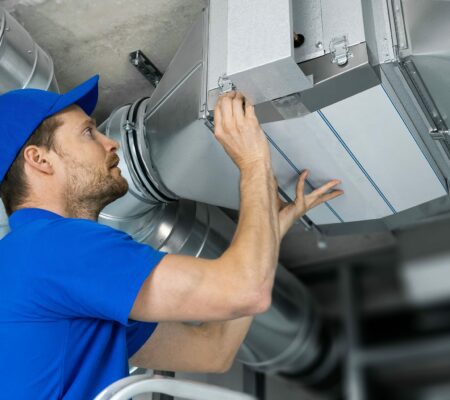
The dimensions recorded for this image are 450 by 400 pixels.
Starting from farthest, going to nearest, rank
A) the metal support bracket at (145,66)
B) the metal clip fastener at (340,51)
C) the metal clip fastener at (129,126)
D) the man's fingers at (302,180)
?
1. the metal support bracket at (145,66)
2. the metal clip fastener at (129,126)
3. the man's fingers at (302,180)
4. the metal clip fastener at (340,51)

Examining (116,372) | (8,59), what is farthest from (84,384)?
(8,59)

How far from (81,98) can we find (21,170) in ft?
0.71

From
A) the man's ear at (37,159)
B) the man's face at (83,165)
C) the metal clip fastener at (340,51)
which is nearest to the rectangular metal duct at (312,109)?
the metal clip fastener at (340,51)

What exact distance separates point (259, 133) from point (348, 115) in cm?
20

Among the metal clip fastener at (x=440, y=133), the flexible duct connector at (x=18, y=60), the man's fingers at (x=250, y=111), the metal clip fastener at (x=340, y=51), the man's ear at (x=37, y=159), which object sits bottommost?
the man's ear at (x=37, y=159)

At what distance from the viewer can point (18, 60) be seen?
1.40m

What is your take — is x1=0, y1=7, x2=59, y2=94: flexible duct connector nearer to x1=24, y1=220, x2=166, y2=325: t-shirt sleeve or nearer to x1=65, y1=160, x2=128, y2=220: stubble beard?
x1=65, y1=160, x2=128, y2=220: stubble beard

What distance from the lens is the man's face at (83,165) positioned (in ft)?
3.81

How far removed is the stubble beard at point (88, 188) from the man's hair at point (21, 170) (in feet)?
0.25

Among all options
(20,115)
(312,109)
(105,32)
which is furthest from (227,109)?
(105,32)

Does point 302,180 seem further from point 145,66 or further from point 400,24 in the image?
point 145,66

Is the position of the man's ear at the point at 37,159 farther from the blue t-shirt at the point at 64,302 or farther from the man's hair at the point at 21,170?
the blue t-shirt at the point at 64,302

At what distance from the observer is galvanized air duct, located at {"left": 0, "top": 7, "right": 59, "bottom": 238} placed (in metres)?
1.36

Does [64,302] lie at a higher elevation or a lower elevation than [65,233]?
lower
